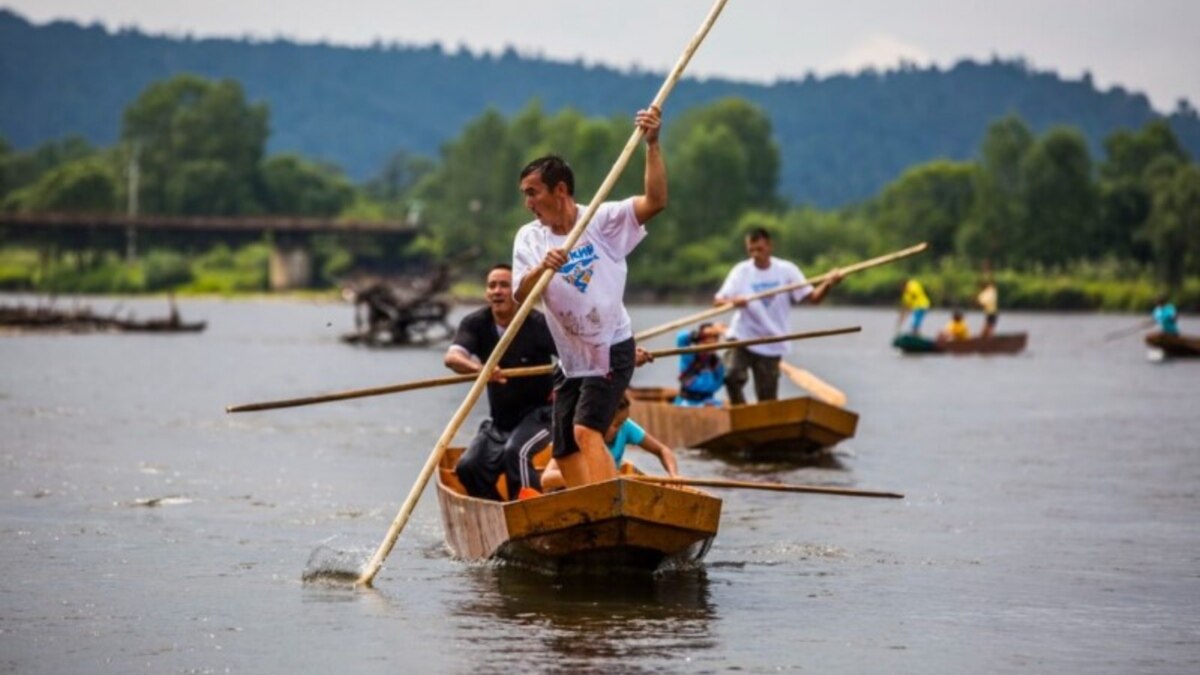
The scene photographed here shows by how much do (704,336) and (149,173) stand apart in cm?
17355

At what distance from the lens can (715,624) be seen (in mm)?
12469

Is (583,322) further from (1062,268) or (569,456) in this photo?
(1062,268)

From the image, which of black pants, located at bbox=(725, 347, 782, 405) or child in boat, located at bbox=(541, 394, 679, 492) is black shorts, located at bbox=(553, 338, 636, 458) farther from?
black pants, located at bbox=(725, 347, 782, 405)

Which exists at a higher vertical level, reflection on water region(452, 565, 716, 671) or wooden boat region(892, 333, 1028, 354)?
reflection on water region(452, 565, 716, 671)

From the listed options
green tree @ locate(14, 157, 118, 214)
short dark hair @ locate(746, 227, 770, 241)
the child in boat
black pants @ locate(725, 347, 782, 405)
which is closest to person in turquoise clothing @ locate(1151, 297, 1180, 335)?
black pants @ locate(725, 347, 782, 405)

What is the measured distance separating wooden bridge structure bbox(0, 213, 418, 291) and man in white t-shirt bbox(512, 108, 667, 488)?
5202 inches

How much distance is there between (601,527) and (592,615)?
0.75m

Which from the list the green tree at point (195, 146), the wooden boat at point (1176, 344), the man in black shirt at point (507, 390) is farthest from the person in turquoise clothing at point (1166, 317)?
the green tree at point (195, 146)

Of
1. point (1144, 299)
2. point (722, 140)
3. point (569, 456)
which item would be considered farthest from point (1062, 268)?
point (569, 456)

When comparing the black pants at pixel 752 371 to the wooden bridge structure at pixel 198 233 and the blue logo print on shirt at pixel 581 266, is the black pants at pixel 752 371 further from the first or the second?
the wooden bridge structure at pixel 198 233

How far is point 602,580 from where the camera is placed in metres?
13.8

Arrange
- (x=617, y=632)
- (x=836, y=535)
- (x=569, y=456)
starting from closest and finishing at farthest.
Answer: (x=617, y=632)
(x=569, y=456)
(x=836, y=535)

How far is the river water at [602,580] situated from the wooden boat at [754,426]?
15.4 inches

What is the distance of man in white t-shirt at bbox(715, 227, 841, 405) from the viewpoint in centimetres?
A: 2102
